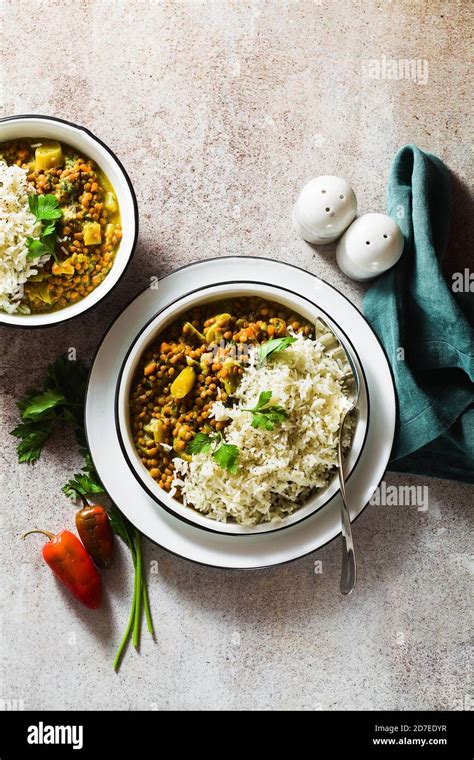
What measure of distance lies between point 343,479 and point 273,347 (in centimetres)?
44

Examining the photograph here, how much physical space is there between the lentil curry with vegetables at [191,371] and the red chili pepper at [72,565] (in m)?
0.41

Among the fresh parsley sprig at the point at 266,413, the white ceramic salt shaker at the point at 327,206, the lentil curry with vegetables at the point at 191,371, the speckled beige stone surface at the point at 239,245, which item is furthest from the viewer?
the speckled beige stone surface at the point at 239,245

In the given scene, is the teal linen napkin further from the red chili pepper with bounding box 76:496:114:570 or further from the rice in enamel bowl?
the red chili pepper with bounding box 76:496:114:570

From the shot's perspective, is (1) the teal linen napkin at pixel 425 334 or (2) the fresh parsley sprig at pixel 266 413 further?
(1) the teal linen napkin at pixel 425 334

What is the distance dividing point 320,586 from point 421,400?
730 millimetres

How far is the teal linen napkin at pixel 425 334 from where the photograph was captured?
2.21m

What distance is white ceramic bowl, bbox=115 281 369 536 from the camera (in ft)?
6.64

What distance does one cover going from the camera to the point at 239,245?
2.37 meters

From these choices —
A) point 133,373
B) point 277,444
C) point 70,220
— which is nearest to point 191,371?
point 133,373

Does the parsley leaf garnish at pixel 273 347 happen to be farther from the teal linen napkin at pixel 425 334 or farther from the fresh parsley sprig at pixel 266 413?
the teal linen napkin at pixel 425 334

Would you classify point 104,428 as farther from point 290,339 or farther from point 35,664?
point 35,664

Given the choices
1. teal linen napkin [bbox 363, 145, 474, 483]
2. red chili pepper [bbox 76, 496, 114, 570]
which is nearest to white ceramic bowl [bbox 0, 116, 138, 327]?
red chili pepper [bbox 76, 496, 114, 570]

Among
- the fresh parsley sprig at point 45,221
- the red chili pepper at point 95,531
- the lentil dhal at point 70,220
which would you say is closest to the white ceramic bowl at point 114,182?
the lentil dhal at point 70,220

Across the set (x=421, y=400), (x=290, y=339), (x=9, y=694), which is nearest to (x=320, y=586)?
(x=421, y=400)
